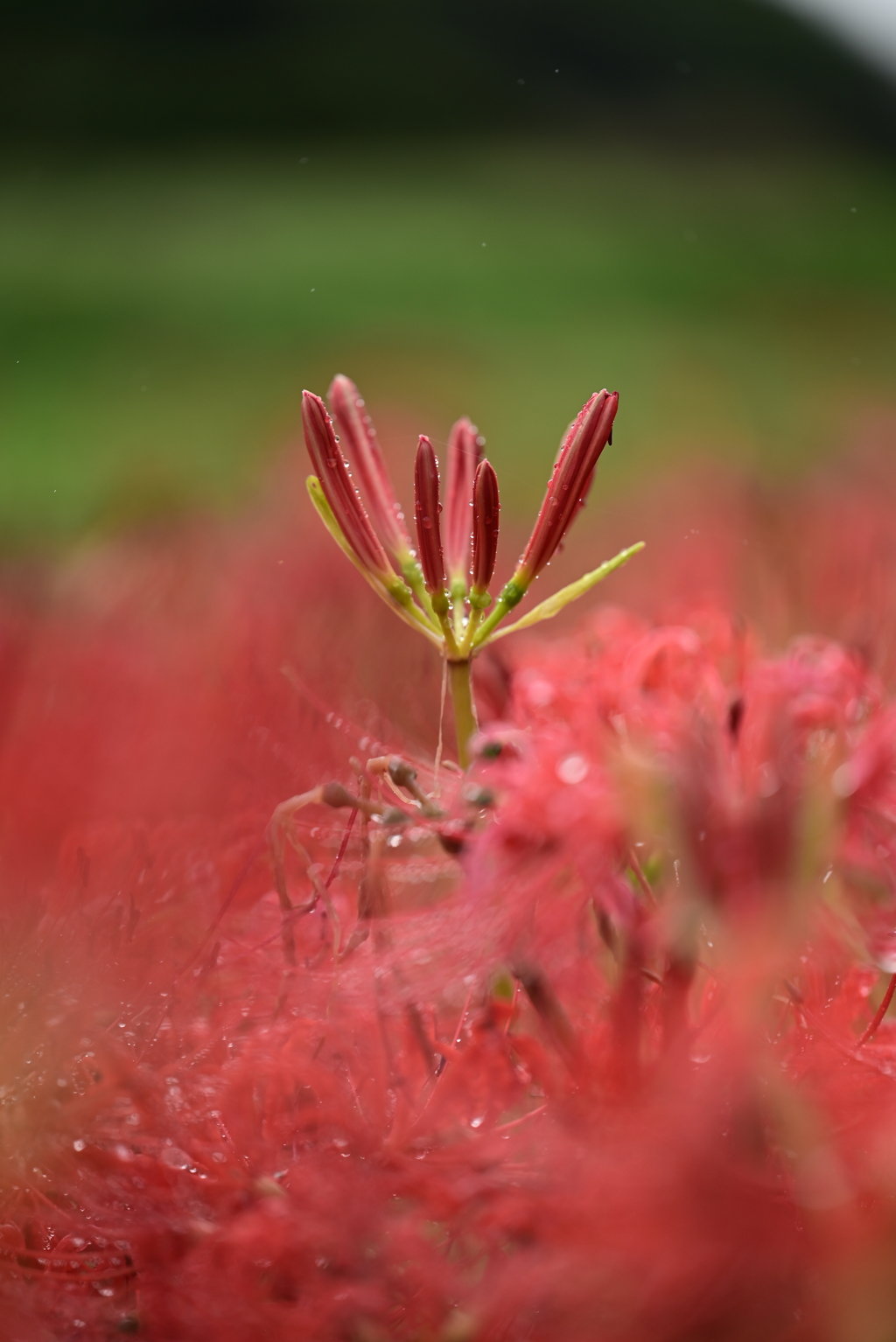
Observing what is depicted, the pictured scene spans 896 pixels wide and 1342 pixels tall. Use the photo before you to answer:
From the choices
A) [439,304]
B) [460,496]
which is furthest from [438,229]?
[460,496]

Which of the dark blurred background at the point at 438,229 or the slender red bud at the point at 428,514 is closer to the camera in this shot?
the slender red bud at the point at 428,514

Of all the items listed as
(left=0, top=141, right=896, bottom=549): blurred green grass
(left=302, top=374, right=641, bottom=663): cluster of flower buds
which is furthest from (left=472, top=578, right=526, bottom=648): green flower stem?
(left=0, top=141, right=896, bottom=549): blurred green grass

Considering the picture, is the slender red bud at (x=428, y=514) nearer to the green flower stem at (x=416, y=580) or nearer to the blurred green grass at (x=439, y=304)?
the green flower stem at (x=416, y=580)

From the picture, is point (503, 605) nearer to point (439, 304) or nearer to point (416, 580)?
Result: point (416, 580)

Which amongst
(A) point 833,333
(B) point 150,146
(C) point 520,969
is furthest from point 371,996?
(B) point 150,146

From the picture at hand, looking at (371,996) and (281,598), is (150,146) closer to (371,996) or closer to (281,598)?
(281,598)

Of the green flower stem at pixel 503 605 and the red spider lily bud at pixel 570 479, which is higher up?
the red spider lily bud at pixel 570 479

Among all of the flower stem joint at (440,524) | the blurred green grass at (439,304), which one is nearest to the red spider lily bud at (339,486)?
the flower stem joint at (440,524)

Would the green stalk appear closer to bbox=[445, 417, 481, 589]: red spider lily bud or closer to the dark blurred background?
bbox=[445, 417, 481, 589]: red spider lily bud
